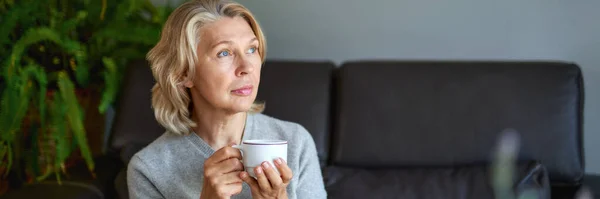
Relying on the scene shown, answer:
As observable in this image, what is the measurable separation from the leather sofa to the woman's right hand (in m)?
0.66

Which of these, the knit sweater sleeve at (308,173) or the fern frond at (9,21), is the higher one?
the fern frond at (9,21)

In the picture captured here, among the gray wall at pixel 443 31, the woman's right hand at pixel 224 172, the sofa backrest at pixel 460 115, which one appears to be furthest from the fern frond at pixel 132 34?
the woman's right hand at pixel 224 172

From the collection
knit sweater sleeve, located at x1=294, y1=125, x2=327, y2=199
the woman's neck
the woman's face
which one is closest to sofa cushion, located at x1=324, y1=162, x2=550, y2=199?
knit sweater sleeve, located at x1=294, y1=125, x2=327, y2=199

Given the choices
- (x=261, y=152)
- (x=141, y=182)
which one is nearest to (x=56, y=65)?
(x=141, y=182)

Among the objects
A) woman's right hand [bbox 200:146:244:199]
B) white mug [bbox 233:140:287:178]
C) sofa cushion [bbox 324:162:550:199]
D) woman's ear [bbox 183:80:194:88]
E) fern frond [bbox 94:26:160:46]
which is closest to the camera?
white mug [bbox 233:140:287:178]

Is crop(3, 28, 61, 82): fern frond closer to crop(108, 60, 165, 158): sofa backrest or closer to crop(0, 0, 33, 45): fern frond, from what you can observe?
crop(0, 0, 33, 45): fern frond

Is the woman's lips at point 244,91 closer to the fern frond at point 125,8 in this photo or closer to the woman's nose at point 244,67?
the woman's nose at point 244,67

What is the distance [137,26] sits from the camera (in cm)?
241

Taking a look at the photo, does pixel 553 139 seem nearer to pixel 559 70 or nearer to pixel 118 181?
pixel 559 70

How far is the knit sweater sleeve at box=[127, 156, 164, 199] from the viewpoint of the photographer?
1474mm

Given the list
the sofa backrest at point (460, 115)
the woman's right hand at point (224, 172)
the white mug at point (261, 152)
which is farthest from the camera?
the sofa backrest at point (460, 115)

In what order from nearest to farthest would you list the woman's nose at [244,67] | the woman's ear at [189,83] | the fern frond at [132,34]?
the woman's nose at [244,67] → the woman's ear at [189,83] → the fern frond at [132,34]

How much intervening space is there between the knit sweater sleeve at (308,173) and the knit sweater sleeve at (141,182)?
12.8 inches

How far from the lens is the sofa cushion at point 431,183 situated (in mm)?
1772
